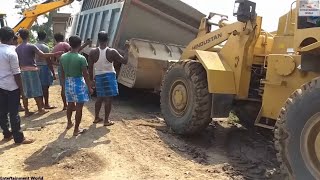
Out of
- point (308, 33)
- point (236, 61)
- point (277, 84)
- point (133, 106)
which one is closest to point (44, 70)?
point (133, 106)

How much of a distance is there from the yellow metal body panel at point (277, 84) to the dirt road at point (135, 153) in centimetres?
74

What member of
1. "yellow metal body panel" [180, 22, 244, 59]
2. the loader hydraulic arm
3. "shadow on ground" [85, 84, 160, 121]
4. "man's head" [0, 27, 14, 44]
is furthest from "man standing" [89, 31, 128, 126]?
the loader hydraulic arm

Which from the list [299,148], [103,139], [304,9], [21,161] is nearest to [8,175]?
[21,161]

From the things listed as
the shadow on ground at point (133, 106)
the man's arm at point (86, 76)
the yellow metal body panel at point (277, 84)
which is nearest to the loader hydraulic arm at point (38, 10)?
the shadow on ground at point (133, 106)

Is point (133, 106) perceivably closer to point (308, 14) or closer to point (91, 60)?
point (91, 60)

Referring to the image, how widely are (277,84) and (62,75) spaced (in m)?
3.34

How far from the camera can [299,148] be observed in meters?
3.82

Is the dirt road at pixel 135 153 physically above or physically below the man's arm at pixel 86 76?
below

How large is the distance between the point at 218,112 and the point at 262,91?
2.24 feet

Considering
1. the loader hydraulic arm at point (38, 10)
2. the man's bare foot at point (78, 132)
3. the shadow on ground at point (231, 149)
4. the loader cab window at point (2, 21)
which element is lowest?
the shadow on ground at point (231, 149)

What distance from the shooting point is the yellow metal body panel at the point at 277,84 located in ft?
15.1

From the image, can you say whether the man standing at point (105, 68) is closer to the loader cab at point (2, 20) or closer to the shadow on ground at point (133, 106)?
the shadow on ground at point (133, 106)

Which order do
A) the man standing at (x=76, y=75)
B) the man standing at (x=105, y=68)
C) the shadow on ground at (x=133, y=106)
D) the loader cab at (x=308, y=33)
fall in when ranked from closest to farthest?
the loader cab at (x=308, y=33) < the man standing at (x=76, y=75) < the man standing at (x=105, y=68) < the shadow on ground at (x=133, y=106)

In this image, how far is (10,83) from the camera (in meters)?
5.57
